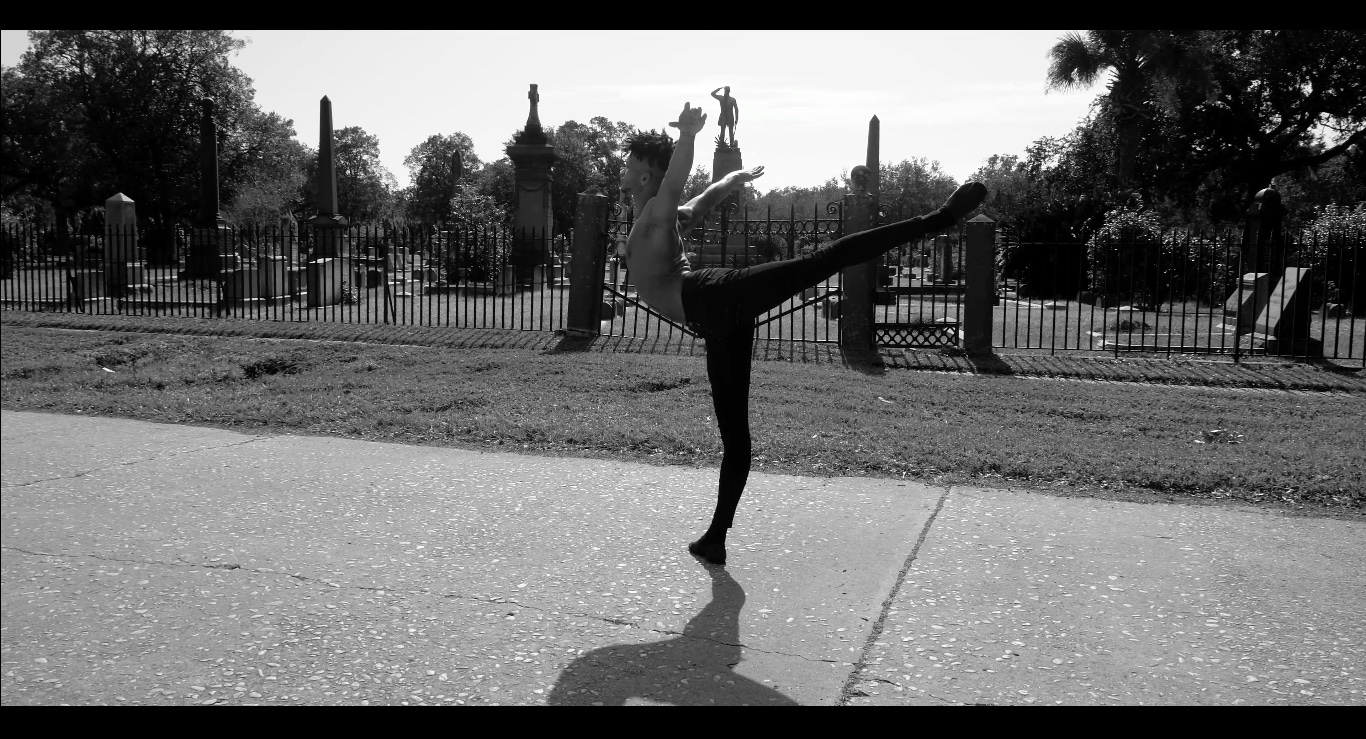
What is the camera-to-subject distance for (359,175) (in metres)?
83.1

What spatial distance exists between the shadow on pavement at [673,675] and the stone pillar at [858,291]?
28.6 feet

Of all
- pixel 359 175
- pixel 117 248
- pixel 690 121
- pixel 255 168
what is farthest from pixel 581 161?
pixel 690 121

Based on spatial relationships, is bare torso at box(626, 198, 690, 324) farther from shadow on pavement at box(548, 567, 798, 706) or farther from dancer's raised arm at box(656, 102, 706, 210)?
shadow on pavement at box(548, 567, 798, 706)

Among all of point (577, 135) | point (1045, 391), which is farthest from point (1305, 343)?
point (577, 135)

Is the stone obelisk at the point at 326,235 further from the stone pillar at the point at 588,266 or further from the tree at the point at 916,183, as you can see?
the tree at the point at 916,183

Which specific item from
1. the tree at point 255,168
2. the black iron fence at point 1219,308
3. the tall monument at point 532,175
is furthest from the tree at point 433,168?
the black iron fence at point 1219,308

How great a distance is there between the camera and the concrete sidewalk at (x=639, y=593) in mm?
3090

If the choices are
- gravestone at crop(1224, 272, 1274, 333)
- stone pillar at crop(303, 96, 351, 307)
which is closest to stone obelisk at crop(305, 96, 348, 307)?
stone pillar at crop(303, 96, 351, 307)

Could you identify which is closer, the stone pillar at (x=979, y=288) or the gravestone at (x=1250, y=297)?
the stone pillar at (x=979, y=288)

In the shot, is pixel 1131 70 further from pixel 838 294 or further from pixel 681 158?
pixel 681 158

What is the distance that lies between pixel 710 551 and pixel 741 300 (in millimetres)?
1053

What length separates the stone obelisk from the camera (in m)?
17.8

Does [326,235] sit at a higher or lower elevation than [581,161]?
lower
